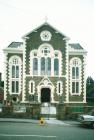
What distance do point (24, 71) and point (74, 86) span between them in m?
8.06

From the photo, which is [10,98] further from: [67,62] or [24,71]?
[67,62]

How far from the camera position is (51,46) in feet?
172

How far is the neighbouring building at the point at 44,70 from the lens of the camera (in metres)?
51.7

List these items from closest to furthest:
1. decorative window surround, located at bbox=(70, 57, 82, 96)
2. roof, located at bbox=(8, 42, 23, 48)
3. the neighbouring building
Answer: the neighbouring building, decorative window surround, located at bbox=(70, 57, 82, 96), roof, located at bbox=(8, 42, 23, 48)

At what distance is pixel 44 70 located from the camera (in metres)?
52.0

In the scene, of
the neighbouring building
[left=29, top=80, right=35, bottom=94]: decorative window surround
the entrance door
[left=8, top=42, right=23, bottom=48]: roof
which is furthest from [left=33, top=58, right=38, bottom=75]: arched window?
[left=8, top=42, right=23, bottom=48]: roof

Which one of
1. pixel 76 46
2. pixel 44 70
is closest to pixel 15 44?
pixel 44 70

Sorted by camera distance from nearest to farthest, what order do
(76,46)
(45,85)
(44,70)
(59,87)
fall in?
(45,85) < (59,87) < (44,70) < (76,46)

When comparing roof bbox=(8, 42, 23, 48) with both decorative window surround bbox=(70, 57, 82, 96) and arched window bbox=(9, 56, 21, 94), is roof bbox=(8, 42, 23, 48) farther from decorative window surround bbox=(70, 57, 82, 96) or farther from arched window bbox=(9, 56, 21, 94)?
decorative window surround bbox=(70, 57, 82, 96)

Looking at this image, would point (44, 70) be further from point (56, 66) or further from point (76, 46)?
point (76, 46)

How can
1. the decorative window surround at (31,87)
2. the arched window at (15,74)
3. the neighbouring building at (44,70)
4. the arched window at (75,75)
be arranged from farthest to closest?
the arched window at (75,75), the arched window at (15,74), the neighbouring building at (44,70), the decorative window surround at (31,87)

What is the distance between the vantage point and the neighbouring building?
169 ft

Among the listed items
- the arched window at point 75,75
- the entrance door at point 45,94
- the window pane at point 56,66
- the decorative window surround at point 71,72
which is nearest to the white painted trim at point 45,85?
the entrance door at point 45,94

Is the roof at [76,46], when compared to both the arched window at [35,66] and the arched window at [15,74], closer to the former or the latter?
the arched window at [35,66]
